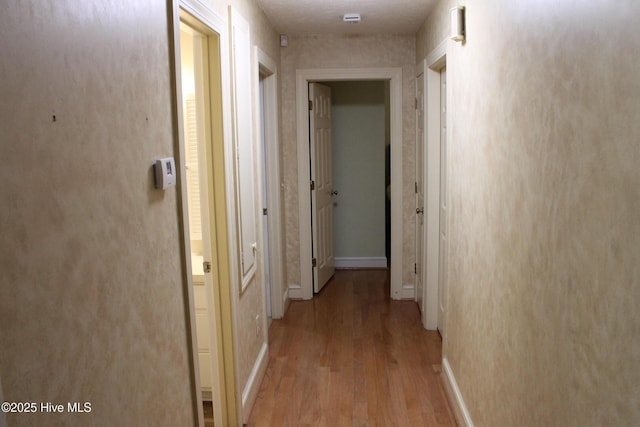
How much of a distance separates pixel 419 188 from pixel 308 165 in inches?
40.6

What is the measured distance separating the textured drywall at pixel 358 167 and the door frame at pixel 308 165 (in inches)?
45.9

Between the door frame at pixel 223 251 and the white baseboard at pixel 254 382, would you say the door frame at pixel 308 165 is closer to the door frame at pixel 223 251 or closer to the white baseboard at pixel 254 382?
the white baseboard at pixel 254 382

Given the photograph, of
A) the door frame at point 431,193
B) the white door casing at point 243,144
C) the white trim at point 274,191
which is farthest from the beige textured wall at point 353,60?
the white door casing at point 243,144

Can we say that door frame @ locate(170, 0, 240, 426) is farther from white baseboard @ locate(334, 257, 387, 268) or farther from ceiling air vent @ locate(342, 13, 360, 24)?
white baseboard @ locate(334, 257, 387, 268)

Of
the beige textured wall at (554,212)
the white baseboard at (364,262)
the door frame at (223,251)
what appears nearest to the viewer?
the beige textured wall at (554,212)

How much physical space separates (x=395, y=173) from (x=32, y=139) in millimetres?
3984

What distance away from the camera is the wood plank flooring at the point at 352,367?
3.04 metres

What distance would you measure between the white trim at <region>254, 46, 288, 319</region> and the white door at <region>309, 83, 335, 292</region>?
47 cm

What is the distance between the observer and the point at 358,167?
6.05 m

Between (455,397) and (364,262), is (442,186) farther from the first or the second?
(364,262)

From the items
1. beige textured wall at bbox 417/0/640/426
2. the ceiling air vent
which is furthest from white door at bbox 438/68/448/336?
beige textured wall at bbox 417/0/640/426

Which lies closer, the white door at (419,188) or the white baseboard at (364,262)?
the white door at (419,188)

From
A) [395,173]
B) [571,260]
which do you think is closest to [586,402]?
[571,260]

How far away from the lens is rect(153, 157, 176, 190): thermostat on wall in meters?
1.65
